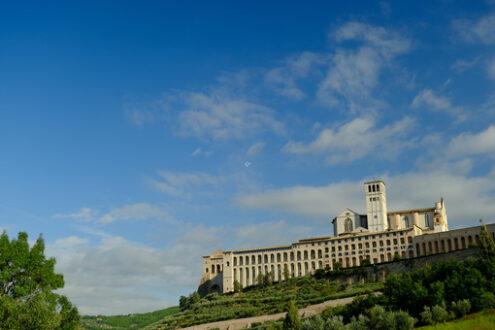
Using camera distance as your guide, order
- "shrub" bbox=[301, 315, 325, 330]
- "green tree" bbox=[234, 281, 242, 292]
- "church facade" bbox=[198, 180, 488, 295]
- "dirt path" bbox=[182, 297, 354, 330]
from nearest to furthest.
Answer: "shrub" bbox=[301, 315, 325, 330], "dirt path" bbox=[182, 297, 354, 330], "church facade" bbox=[198, 180, 488, 295], "green tree" bbox=[234, 281, 242, 292]

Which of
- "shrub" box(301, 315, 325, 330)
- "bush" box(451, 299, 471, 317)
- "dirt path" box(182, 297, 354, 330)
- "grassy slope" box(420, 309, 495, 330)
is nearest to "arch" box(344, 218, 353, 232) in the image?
"dirt path" box(182, 297, 354, 330)

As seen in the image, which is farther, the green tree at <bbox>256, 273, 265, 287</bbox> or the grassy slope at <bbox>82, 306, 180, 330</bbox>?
the grassy slope at <bbox>82, 306, 180, 330</bbox>

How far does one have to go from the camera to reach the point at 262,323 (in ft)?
267

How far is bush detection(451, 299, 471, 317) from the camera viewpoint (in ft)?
156

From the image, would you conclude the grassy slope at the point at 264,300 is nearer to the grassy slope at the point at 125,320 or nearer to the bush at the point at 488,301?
the bush at the point at 488,301

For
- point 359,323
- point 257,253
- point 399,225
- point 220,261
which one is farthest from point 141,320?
point 359,323

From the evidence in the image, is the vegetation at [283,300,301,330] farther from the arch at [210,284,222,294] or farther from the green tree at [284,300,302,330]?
the arch at [210,284,222,294]

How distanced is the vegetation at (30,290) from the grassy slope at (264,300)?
4769 centimetres

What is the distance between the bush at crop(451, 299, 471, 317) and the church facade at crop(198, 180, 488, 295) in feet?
189

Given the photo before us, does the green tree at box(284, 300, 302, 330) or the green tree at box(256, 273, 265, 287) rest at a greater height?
the green tree at box(256, 273, 265, 287)

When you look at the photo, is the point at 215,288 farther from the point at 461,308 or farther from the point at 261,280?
the point at 461,308

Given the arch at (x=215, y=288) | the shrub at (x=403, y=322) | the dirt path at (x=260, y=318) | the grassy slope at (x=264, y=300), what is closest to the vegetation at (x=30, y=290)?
the shrub at (x=403, y=322)

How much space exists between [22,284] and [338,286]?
66002mm

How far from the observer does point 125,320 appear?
180625 millimetres
